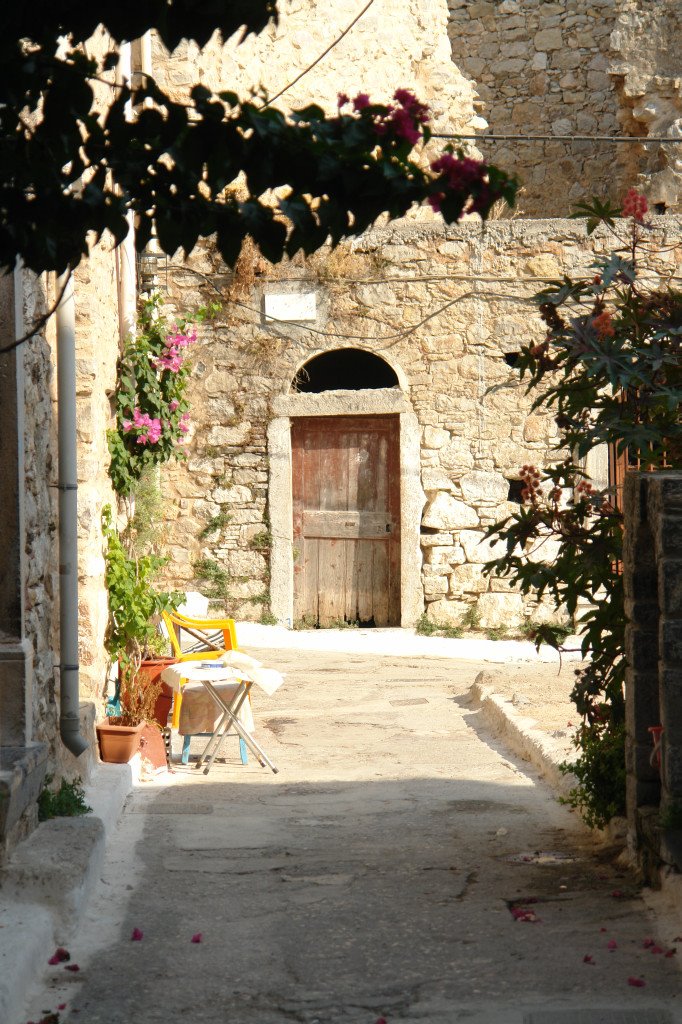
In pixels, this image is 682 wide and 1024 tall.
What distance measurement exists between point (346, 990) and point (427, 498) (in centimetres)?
818

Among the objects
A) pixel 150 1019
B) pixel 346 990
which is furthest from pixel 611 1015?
pixel 150 1019

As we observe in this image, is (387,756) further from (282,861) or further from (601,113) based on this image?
(601,113)

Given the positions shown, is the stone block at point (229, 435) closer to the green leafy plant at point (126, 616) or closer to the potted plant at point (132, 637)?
the potted plant at point (132, 637)

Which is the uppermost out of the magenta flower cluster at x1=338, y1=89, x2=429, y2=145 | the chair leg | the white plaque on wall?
the white plaque on wall

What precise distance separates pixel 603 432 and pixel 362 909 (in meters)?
1.85

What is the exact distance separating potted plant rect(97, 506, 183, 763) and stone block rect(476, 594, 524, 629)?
4684 millimetres

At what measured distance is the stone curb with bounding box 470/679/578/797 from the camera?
19.8ft

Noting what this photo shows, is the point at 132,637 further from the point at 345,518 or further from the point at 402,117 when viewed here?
the point at 402,117

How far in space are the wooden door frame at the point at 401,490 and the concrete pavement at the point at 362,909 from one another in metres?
4.50

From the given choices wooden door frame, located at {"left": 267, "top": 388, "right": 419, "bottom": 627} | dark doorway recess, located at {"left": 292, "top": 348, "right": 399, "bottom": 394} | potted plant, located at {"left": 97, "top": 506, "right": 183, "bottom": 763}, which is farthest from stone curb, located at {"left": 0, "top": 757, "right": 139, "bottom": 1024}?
dark doorway recess, located at {"left": 292, "top": 348, "right": 399, "bottom": 394}

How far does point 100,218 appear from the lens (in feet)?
7.14

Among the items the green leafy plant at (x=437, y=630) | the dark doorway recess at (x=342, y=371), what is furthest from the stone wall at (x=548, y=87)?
the green leafy plant at (x=437, y=630)

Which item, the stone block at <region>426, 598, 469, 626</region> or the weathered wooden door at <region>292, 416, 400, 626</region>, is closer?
the stone block at <region>426, 598, 469, 626</region>

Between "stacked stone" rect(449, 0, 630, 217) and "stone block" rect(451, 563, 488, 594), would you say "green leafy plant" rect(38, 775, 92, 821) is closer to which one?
"stone block" rect(451, 563, 488, 594)
